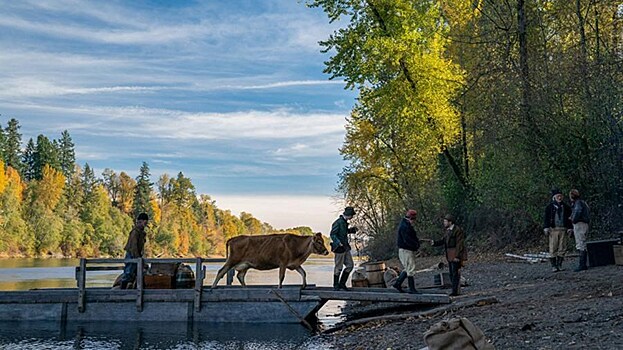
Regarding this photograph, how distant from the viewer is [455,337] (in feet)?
20.9

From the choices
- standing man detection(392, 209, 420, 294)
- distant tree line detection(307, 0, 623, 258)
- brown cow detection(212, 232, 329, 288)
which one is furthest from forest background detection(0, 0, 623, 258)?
brown cow detection(212, 232, 329, 288)

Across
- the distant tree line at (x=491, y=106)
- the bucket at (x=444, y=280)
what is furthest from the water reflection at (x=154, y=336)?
the distant tree line at (x=491, y=106)

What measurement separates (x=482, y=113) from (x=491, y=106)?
3.74 ft

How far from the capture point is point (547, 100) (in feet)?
78.1

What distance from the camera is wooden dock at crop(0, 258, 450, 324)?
1731 cm

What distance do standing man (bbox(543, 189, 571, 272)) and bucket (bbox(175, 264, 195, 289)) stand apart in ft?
35.7

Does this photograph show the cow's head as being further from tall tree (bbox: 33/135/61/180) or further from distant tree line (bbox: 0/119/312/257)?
tall tree (bbox: 33/135/61/180)

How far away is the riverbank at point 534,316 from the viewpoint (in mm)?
9367

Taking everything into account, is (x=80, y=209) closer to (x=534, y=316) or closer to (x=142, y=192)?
(x=142, y=192)

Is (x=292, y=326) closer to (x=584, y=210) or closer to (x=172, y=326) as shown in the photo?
(x=172, y=326)

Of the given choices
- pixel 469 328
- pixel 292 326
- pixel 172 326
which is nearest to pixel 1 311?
pixel 172 326

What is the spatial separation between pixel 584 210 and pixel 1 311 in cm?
1758

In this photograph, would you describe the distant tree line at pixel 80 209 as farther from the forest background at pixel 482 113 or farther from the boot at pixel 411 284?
the boot at pixel 411 284

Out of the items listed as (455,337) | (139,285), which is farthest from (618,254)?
(455,337)
